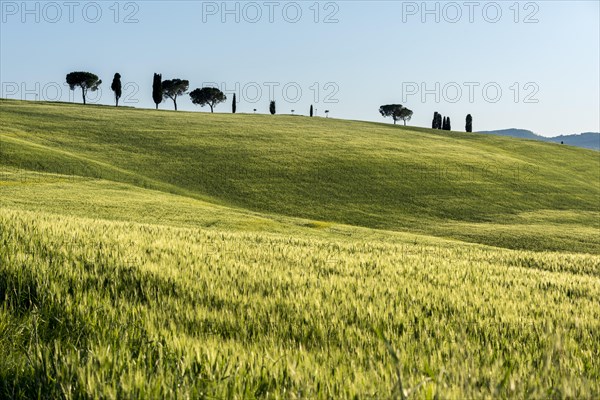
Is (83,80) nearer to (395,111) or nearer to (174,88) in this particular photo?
(174,88)

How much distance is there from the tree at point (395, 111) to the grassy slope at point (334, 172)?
96.5m

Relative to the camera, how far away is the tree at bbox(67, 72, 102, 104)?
15575 centimetres

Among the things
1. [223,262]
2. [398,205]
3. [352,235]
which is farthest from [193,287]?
[398,205]

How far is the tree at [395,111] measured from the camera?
18700 centimetres

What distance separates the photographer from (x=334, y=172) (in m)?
63.8

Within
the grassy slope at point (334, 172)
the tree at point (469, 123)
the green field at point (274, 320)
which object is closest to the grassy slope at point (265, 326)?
the green field at point (274, 320)

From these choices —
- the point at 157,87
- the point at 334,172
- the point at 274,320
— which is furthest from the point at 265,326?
the point at 157,87

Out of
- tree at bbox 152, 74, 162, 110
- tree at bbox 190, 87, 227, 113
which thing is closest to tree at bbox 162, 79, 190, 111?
tree at bbox 190, 87, 227, 113

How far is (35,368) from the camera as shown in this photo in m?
3.71

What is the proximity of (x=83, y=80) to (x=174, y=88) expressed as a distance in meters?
24.1

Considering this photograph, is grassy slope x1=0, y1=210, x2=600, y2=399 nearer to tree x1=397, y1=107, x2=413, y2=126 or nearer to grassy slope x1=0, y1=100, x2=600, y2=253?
grassy slope x1=0, y1=100, x2=600, y2=253

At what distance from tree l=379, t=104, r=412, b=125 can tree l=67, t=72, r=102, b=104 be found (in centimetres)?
8816

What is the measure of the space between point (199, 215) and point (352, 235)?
31.3ft

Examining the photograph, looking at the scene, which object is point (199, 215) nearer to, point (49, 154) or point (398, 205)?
point (398, 205)
